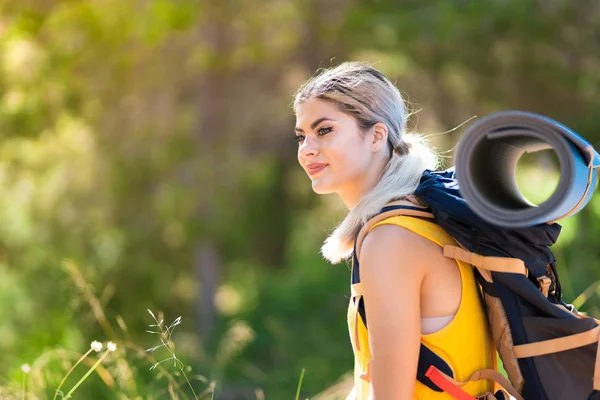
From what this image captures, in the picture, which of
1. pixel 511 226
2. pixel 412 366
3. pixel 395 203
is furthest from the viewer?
pixel 395 203

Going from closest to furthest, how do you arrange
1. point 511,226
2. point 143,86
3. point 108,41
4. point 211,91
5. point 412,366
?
point 511,226 < point 412,366 < point 108,41 < point 143,86 < point 211,91

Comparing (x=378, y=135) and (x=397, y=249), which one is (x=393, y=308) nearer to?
(x=397, y=249)

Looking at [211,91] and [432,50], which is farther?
[211,91]

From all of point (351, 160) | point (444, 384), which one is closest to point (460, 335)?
point (444, 384)

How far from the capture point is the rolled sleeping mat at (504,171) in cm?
147

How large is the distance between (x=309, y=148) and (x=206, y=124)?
960 cm

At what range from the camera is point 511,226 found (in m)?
1.49

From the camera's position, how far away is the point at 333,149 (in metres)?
2.02

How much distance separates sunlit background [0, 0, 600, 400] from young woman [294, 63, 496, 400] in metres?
6.60

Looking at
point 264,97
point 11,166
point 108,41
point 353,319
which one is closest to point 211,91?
point 264,97

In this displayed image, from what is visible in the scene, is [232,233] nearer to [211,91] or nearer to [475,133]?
[211,91]

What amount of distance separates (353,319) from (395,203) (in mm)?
269

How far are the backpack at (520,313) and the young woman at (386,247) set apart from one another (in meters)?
0.03

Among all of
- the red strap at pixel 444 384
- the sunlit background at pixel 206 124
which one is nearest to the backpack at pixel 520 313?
the red strap at pixel 444 384
